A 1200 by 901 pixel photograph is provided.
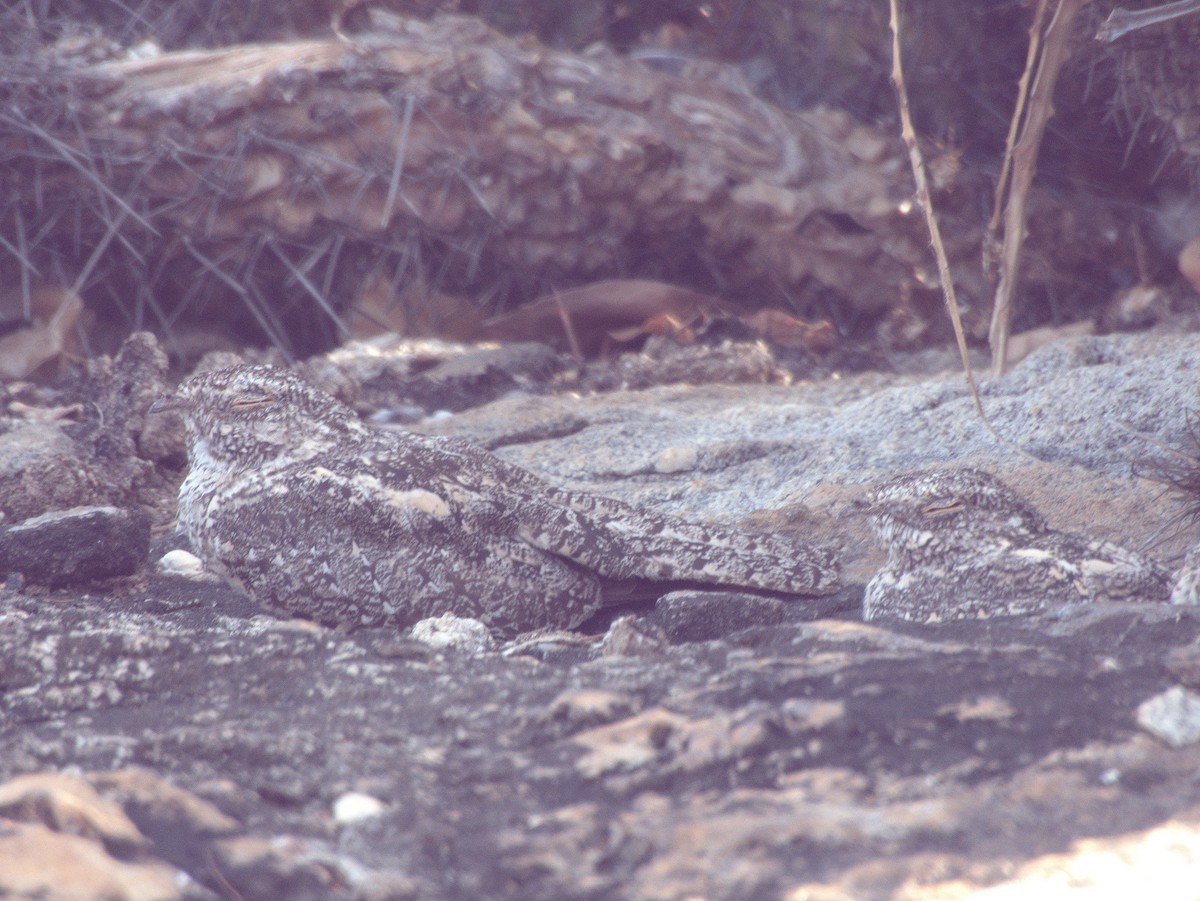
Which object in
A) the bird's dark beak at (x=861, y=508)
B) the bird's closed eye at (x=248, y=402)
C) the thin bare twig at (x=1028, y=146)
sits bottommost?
the bird's dark beak at (x=861, y=508)

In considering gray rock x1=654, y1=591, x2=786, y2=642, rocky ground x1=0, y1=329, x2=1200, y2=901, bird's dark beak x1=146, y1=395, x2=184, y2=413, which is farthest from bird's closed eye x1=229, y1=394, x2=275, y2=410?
gray rock x1=654, y1=591, x2=786, y2=642

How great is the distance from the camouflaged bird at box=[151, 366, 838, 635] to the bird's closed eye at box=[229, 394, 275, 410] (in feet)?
0.82

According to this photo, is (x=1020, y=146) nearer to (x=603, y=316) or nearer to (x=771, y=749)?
(x=771, y=749)

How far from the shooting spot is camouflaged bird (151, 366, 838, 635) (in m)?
3.54

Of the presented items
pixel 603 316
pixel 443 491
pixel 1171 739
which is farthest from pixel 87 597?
pixel 603 316

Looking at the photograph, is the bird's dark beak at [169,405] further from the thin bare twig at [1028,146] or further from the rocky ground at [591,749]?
the thin bare twig at [1028,146]

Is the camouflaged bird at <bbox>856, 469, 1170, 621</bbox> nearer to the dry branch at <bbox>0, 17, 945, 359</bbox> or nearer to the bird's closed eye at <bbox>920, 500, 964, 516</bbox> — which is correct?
the bird's closed eye at <bbox>920, 500, 964, 516</bbox>

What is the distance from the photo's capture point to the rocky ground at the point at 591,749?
1.64 meters

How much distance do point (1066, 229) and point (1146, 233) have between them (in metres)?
0.55

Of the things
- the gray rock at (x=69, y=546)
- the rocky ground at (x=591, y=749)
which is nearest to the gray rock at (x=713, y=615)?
the rocky ground at (x=591, y=749)

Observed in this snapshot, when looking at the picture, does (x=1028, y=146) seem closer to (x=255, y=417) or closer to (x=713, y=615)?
(x=713, y=615)

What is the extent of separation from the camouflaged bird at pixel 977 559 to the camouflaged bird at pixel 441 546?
0.30 m

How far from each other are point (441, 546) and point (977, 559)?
156 centimetres

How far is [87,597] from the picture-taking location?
141 inches
